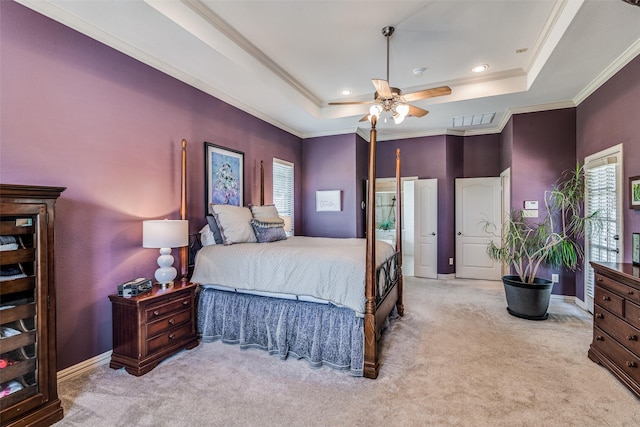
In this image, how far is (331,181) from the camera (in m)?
5.82

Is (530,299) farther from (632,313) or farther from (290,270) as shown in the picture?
(290,270)

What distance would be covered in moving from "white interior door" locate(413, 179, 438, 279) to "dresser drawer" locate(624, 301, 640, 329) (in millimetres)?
3698

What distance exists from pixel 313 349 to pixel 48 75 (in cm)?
297

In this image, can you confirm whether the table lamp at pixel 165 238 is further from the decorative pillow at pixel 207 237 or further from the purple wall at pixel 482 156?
the purple wall at pixel 482 156

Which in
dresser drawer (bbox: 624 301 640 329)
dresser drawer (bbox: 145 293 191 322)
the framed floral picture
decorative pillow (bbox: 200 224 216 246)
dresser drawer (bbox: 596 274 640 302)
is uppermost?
the framed floral picture

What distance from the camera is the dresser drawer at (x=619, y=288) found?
2.15m

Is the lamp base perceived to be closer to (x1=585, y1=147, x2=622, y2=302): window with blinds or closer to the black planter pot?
the black planter pot

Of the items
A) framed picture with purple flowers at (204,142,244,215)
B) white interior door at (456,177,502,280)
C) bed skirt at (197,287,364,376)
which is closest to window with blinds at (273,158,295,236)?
framed picture with purple flowers at (204,142,244,215)

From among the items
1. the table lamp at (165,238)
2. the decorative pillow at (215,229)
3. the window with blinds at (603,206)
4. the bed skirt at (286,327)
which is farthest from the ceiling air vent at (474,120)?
the table lamp at (165,238)

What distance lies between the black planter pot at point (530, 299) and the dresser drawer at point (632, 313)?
139 centimetres

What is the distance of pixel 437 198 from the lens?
5.97 m

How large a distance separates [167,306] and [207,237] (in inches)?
35.7

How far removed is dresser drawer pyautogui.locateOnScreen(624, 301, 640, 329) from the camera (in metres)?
2.12

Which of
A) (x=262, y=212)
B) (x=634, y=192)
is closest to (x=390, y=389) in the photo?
(x=262, y=212)
